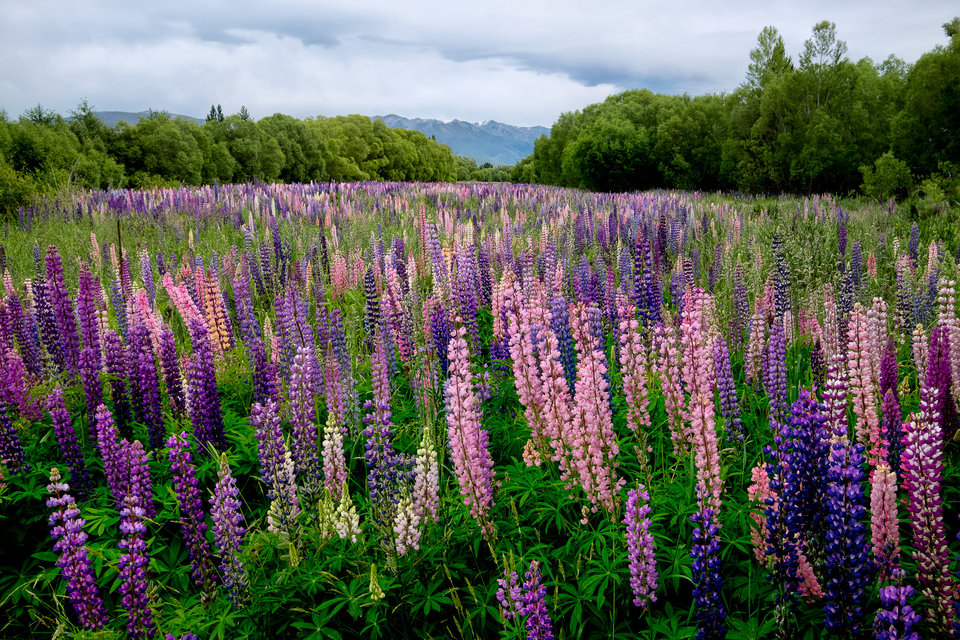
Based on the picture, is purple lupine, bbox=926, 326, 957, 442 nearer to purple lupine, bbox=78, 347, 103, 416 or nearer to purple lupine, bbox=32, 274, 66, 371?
purple lupine, bbox=78, 347, 103, 416

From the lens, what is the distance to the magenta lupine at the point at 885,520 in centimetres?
238

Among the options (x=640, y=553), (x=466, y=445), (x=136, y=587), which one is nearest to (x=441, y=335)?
(x=466, y=445)

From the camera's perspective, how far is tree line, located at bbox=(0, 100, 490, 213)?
20547 millimetres

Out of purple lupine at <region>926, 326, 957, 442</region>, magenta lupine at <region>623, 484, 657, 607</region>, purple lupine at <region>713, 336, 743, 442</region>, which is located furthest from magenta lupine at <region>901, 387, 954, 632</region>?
purple lupine at <region>926, 326, 957, 442</region>

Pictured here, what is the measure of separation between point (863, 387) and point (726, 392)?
745mm

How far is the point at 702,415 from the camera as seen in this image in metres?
2.78

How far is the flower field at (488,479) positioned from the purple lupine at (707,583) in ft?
0.03

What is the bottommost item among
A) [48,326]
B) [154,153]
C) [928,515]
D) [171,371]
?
[928,515]

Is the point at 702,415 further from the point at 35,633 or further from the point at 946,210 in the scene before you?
the point at 946,210

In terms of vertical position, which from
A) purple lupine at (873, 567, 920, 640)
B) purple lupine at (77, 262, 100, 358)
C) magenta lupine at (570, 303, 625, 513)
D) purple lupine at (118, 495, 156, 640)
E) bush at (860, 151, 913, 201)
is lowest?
purple lupine at (118, 495, 156, 640)

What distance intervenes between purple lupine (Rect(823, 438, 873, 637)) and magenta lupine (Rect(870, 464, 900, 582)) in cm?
23

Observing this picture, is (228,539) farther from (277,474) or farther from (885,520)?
(885,520)

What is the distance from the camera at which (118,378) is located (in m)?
4.35

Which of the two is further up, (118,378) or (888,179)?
(888,179)
